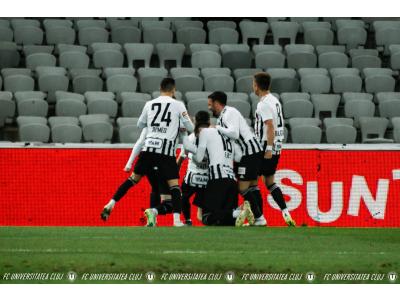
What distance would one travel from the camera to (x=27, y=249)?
10.5 metres

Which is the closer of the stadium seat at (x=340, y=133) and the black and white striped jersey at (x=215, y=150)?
the black and white striped jersey at (x=215, y=150)

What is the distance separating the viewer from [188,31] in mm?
23125

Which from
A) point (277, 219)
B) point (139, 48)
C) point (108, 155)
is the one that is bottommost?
point (277, 219)

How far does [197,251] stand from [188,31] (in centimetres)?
1314

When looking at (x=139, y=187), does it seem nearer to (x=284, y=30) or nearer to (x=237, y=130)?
(x=237, y=130)

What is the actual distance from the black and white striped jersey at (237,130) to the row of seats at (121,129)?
4268mm

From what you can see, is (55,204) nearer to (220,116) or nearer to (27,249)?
(220,116)

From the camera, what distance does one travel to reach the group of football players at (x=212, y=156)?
14078mm

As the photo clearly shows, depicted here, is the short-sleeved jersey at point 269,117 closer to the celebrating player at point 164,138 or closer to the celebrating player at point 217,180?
the celebrating player at point 217,180

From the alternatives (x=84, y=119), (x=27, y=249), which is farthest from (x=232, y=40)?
(x=27, y=249)

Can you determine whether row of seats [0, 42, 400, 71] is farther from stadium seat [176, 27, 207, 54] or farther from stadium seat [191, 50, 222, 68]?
stadium seat [176, 27, 207, 54]

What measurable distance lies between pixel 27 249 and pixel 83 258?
94 centimetres

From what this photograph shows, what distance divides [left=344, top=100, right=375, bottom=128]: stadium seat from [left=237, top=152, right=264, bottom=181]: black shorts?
670 cm

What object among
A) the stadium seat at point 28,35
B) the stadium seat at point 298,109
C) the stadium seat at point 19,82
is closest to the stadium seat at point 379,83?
the stadium seat at point 298,109
